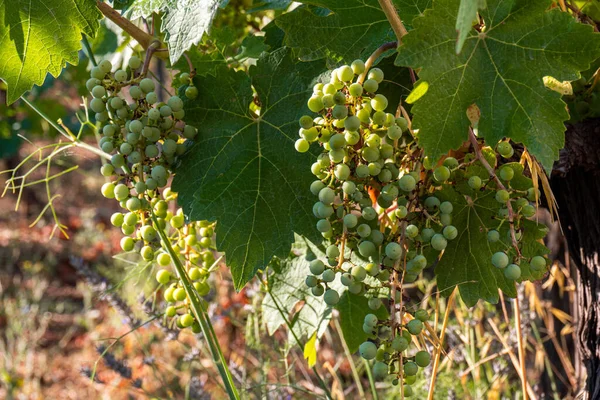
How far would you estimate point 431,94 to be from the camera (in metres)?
0.74

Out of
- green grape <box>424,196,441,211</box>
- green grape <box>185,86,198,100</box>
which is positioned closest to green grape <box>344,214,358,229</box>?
green grape <box>424,196,441,211</box>

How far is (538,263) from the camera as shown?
2.54 feet

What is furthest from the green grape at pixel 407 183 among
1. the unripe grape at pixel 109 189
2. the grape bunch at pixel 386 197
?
the unripe grape at pixel 109 189

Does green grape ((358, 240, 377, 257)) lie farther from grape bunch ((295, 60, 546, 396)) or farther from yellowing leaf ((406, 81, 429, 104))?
yellowing leaf ((406, 81, 429, 104))

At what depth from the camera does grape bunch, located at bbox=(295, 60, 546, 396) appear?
0.74 meters

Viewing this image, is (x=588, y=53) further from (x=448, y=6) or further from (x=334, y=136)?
(x=334, y=136)

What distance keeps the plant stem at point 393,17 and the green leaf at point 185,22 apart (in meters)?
0.21

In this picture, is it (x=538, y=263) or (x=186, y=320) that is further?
(x=186, y=320)

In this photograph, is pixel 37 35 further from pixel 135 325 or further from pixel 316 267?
pixel 135 325

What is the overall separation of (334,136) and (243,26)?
2.34ft

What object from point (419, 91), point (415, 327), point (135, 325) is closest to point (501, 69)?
point (419, 91)

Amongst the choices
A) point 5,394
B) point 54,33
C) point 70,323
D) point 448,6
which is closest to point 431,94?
point 448,6

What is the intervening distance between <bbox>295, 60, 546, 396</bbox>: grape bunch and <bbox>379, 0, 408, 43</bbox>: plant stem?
0.06 meters

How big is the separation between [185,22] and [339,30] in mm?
201
